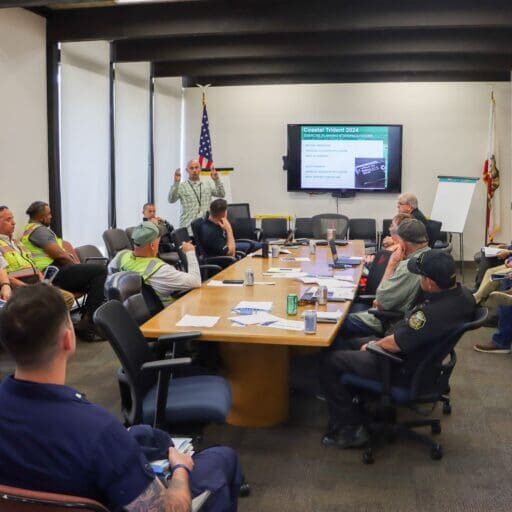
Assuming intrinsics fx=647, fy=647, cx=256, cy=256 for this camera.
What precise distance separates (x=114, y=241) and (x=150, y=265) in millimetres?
3299

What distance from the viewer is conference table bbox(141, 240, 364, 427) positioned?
3279 mm

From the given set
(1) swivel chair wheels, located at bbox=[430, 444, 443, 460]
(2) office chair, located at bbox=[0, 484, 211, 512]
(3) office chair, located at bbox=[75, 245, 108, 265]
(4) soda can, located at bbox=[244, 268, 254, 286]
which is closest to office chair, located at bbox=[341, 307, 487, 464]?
(1) swivel chair wheels, located at bbox=[430, 444, 443, 460]

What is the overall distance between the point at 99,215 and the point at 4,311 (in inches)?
260

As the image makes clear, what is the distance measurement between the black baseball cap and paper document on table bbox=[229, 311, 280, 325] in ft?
2.86

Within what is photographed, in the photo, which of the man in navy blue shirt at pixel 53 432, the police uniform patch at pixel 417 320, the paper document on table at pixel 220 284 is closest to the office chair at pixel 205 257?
the paper document on table at pixel 220 284

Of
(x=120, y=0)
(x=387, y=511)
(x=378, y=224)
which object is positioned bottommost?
(x=387, y=511)

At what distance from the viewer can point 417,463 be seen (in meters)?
3.40

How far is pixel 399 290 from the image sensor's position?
399 centimetres

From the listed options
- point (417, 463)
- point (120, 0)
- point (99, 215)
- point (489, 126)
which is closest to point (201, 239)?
point (99, 215)

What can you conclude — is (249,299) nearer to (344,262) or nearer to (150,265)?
(150,265)

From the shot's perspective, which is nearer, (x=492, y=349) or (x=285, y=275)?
(x=285, y=275)

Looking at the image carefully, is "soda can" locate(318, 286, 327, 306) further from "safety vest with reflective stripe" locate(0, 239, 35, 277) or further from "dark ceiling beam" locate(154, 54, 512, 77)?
"dark ceiling beam" locate(154, 54, 512, 77)

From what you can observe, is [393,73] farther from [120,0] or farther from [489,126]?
[120,0]

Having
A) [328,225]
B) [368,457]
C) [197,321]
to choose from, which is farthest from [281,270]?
[328,225]
